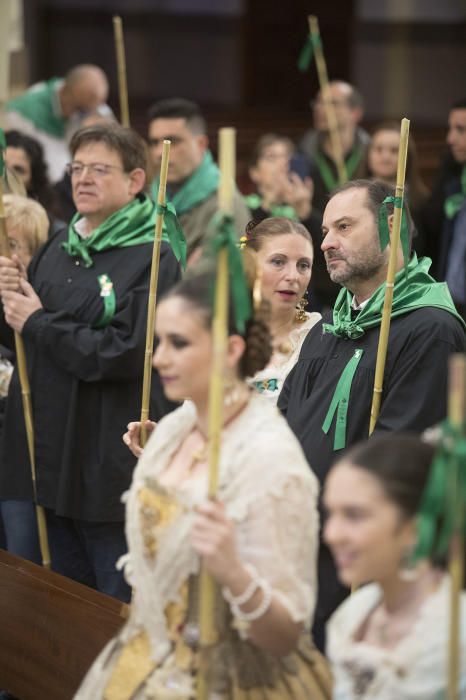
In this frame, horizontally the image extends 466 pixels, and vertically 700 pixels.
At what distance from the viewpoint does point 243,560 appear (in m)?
2.73

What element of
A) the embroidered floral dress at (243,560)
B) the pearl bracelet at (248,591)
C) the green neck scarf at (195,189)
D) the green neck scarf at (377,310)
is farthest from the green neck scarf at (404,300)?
the green neck scarf at (195,189)

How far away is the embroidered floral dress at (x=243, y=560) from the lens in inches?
108

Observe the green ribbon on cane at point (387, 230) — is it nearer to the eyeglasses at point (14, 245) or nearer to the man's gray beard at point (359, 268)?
the man's gray beard at point (359, 268)

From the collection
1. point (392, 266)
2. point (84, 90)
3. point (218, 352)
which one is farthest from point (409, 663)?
point (84, 90)

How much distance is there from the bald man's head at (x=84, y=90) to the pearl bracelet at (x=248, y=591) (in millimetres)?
5642

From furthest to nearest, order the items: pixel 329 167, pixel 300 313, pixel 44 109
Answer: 1. pixel 44 109
2. pixel 329 167
3. pixel 300 313

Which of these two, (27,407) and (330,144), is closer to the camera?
(27,407)

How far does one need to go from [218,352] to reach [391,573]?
526mm

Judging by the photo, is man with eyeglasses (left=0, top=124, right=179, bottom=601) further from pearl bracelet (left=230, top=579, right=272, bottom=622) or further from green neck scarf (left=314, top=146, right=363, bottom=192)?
green neck scarf (left=314, top=146, right=363, bottom=192)

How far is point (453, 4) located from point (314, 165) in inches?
175

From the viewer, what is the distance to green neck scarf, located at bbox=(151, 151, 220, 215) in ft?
20.4

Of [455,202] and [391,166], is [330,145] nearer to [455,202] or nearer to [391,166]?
[391,166]

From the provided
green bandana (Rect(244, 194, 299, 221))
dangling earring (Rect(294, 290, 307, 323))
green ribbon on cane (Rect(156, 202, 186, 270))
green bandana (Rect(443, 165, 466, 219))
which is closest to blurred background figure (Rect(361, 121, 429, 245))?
green bandana (Rect(443, 165, 466, 219))

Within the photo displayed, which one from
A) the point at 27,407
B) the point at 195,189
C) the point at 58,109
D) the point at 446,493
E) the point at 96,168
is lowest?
the point at 27,407
